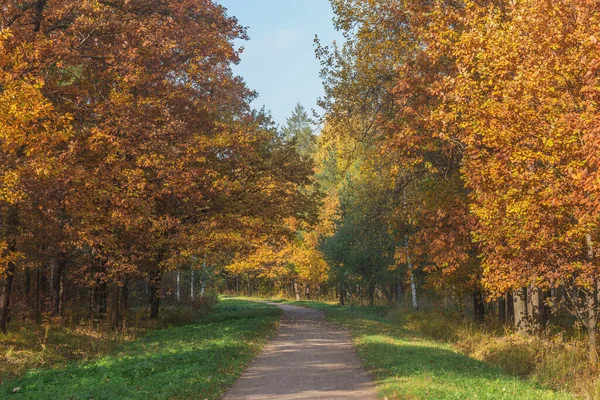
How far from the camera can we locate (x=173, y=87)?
2123 cm

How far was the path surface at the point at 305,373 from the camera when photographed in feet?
32.4

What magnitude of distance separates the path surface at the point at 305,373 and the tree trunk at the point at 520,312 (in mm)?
5497

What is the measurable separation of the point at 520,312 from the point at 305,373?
977 cm

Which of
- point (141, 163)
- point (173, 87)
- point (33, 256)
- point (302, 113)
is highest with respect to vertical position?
point (302, 113)

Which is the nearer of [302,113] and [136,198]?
[136,198]

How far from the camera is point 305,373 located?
12.1m

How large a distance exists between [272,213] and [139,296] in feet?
62.0

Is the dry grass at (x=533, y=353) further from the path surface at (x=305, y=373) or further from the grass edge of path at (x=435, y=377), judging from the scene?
the path surface at (x=305, y=373)

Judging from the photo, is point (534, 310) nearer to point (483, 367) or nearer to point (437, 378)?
point (483, 367)

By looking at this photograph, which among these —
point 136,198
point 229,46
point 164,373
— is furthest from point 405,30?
point 164,373

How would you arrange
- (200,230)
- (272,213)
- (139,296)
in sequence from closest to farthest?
(200,230), (272,213), (139,296)

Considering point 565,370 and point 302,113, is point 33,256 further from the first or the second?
point 302,113

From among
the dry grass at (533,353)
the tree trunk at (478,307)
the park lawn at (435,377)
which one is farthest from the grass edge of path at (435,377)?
the tree trunk at (478,307)

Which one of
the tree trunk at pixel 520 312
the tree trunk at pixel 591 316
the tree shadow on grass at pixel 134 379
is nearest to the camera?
the tree shadow on grass at pixel 134 379
